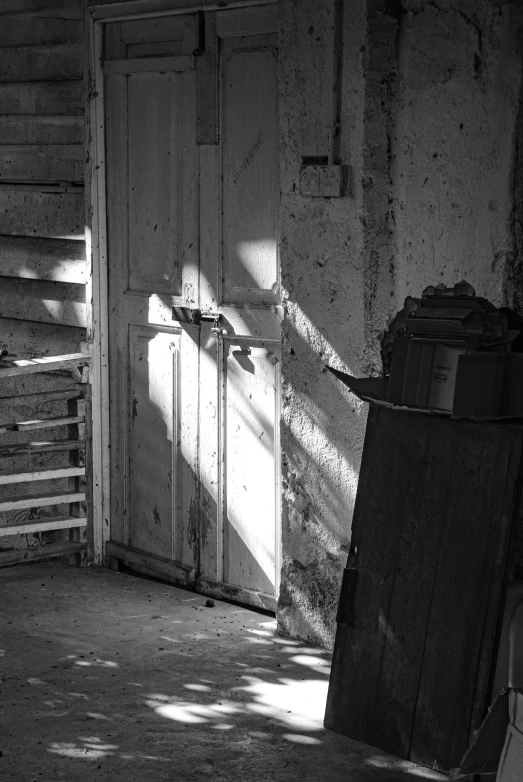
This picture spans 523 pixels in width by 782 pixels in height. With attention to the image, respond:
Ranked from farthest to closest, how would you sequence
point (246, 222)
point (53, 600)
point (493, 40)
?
point (53, 600)
point (246, 222)
point (493, 40)

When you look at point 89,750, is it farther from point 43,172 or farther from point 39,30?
point 39,30

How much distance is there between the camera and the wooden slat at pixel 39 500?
6336 mm

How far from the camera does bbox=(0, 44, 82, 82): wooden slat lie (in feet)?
21.2

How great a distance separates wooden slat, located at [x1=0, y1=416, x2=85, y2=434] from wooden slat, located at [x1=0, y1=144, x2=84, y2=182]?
131 cm

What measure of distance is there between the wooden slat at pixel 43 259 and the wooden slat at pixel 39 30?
3.57 feet

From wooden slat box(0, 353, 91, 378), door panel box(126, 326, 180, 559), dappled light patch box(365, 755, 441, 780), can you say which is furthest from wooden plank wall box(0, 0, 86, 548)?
dappled light patch box(365, 755, 441, 780)

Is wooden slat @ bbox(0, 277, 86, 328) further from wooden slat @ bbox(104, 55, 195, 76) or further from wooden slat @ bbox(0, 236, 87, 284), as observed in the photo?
wooden slat @ bbox(104, 55, 195, 76)

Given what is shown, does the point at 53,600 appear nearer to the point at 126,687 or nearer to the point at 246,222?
the point at 126,687

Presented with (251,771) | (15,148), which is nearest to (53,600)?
(251,771)

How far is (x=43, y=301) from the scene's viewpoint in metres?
6.84

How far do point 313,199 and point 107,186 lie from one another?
1.67 metres

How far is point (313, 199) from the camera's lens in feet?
17.1

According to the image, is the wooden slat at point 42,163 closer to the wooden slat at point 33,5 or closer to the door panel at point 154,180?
the door panel at point 154,180

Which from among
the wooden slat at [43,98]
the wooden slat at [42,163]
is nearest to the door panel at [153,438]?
the wooden slat at [42,163]
